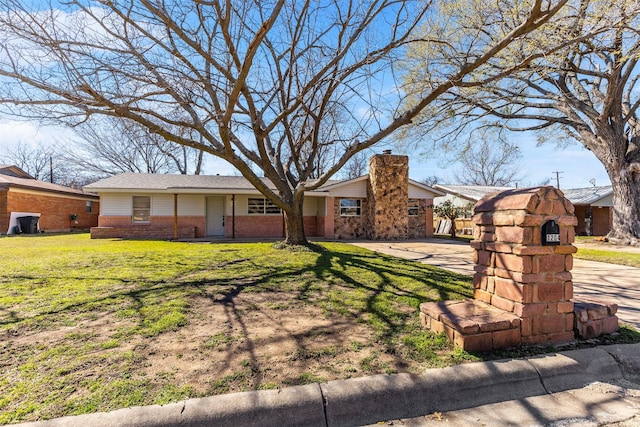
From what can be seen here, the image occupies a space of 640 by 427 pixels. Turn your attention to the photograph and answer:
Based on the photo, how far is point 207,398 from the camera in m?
2.02

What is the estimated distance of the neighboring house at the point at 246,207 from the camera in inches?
571

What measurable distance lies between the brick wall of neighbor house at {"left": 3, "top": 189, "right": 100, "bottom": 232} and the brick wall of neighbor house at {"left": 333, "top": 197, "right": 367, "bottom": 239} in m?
16.1

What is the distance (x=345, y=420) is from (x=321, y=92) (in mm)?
8314

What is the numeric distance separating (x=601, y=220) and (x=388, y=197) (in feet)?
54.2

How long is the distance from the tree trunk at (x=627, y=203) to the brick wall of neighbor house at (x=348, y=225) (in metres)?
11.1

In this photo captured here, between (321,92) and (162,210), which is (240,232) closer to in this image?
(162,210)

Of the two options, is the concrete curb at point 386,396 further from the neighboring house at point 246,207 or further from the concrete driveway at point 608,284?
the neighboring house at point 246,207

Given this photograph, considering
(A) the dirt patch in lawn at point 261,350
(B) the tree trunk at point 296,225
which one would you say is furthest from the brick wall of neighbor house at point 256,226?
(A) the dirt patch in lawn at point 261,350

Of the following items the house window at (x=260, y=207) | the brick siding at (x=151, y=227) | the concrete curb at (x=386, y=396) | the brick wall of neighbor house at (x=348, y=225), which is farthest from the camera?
the brick wall of neighbor house at (x=348, y=225)

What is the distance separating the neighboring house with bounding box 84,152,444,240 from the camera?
47.5ft

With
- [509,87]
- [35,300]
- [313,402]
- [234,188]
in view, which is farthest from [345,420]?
[509,87]

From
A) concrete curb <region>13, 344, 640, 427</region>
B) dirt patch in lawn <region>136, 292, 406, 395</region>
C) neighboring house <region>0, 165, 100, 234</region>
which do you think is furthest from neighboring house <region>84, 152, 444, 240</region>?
concrete curb <region>13, 344, 640, 427</region>

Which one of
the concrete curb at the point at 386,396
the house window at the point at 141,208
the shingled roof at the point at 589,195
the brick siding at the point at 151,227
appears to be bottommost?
the concrete curb at the point at 386,396

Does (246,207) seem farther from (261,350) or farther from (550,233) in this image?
(550,233)
